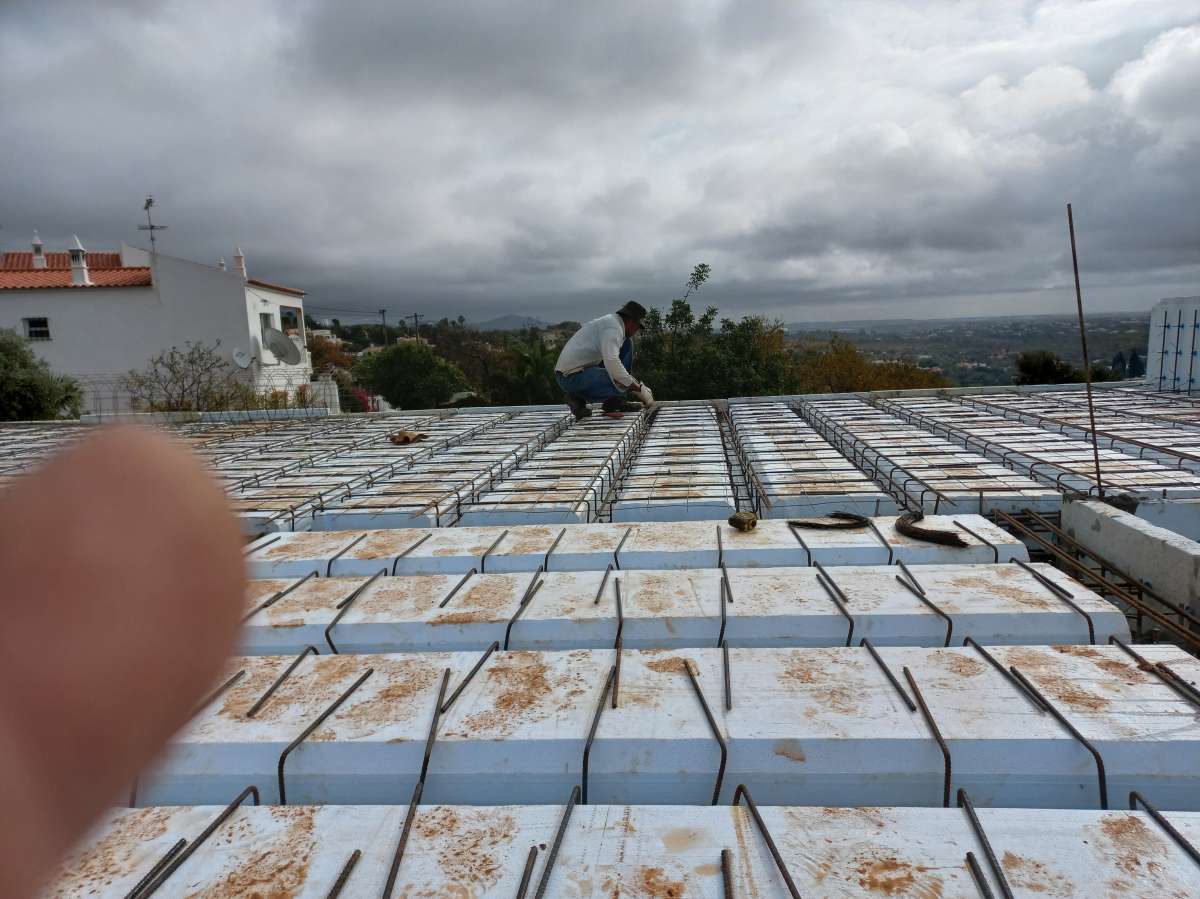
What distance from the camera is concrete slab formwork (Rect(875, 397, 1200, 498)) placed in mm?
4527

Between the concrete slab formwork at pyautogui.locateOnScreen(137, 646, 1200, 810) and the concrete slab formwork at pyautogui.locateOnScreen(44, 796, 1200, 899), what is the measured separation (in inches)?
7.8

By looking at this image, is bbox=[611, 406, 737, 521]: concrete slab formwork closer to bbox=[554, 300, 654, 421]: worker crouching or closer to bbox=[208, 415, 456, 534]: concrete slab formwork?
bbox=[554, 300, 654, 421]: worker crouching

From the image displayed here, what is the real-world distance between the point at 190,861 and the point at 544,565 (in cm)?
213

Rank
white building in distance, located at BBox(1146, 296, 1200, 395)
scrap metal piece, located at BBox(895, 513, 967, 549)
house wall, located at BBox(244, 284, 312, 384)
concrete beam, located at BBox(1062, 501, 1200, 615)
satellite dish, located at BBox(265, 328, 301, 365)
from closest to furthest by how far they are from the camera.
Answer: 1. concrete beam, located at BBox(1062, 501, 1200, 615)
2. scrap metal piece, located at BBox(895, 513, 967, 549)
3. white building in distance, located at BBox(1146, 296, 1200, 395)
4. house wall, located at BBox(244, 284, 312, 384)
5. satellite dish, located at BBox(265, 328, 301, 365)

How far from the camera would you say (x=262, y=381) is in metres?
28.6

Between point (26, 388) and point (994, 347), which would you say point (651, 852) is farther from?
point (994, 347)

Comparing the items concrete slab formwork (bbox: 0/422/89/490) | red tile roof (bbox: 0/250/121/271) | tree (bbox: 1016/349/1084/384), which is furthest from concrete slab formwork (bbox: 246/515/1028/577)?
red tile roof (bbox: 0/250/121/271)

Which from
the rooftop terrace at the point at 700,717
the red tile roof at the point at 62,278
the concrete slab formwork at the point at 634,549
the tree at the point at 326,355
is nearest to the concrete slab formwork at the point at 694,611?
the rooftop terrace at the point at 700,717

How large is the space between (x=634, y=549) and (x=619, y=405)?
588cm

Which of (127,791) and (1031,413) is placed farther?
(1031,413)

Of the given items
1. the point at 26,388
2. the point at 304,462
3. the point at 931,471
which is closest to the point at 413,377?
the point at 26,388

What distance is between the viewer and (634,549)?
3.71 m

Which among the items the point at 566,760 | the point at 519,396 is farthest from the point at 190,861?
the point at 519,396

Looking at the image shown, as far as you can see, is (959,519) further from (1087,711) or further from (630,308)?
(630,308)
